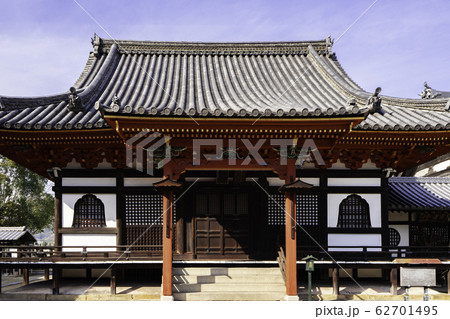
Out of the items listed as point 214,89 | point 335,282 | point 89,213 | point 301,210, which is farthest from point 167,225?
point 214,89

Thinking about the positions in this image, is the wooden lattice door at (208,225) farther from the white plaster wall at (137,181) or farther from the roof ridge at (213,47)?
the roof ridge at (213,47)

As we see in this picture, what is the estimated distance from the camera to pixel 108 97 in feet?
40.8

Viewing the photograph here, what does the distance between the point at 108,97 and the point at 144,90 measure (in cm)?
120

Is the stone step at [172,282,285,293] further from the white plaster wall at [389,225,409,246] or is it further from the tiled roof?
the tiled roof

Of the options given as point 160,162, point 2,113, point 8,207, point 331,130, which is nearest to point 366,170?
point 331,130

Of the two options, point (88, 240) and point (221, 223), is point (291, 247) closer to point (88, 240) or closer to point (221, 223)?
point (221, 223)

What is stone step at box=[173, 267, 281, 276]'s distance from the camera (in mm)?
10820

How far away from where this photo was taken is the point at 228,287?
10.1m

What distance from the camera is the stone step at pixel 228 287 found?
9.98 meters

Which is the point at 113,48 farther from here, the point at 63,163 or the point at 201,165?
the point at 201,165

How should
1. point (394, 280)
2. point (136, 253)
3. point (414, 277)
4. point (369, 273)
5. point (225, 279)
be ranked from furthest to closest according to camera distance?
point (369, 273)
point (136, 253)
point (394, 280)
point (225, 279)
point (414, 277)

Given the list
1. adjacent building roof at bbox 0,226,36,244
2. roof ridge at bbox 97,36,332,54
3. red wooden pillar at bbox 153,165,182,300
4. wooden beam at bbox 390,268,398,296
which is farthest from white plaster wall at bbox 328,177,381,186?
adjacent building roof at bbox 0,226,36,244

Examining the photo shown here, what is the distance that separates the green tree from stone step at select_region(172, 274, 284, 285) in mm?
26311

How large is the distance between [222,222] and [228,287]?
2416 mm
